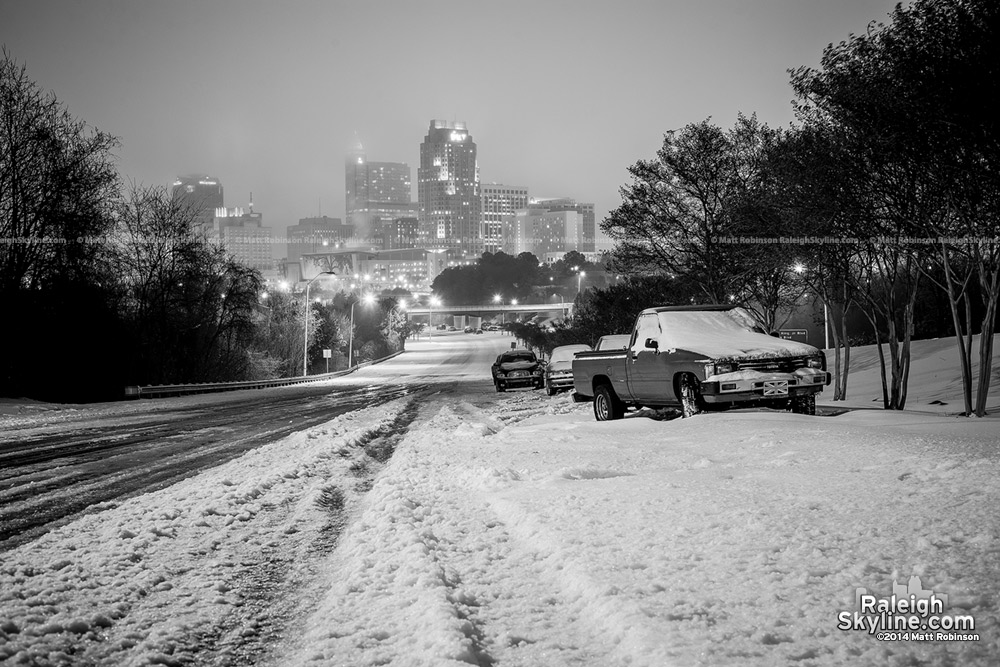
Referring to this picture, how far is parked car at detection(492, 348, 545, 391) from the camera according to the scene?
104 feet

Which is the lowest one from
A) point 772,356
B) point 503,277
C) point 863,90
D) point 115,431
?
point 115,431

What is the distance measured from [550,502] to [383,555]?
1.65 meters

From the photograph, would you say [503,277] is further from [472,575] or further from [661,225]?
[472,575]

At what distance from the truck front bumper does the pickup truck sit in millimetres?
16

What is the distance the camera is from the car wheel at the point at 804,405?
1274 centimetres

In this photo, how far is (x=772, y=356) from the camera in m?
12.3

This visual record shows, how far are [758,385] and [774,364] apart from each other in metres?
0.47

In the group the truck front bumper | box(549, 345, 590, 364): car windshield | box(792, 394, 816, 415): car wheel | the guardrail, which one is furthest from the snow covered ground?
the guardrail

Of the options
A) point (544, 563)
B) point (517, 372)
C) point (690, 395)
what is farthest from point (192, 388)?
point (544, 563)

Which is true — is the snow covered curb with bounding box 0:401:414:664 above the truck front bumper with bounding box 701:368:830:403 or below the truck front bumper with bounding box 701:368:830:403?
below

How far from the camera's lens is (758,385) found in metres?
12.2

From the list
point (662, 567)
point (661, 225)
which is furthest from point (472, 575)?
point (661, 225)

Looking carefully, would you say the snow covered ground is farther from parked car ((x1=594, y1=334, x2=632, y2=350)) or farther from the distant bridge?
the distant bridge

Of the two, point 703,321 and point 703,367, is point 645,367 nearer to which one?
point 703,321
